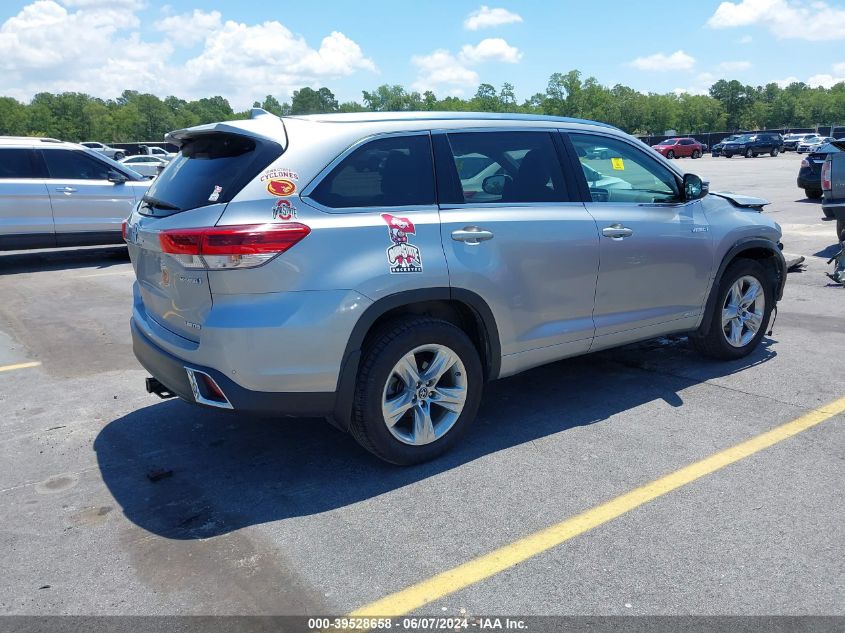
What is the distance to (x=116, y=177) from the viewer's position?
1173 centimetres

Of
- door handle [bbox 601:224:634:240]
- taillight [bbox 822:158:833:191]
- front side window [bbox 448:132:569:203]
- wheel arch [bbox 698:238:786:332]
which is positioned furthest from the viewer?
taillight [bbox 822:158:833:191]

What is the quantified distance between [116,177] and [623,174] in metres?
9.40

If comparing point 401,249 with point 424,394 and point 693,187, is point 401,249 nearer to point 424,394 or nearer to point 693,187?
point 424,394

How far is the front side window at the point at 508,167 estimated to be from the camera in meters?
4.15

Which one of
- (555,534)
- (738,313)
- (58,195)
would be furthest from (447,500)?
(58,195)

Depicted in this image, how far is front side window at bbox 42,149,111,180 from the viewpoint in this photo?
36.7 feet

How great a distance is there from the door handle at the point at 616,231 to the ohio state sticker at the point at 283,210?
2.12m

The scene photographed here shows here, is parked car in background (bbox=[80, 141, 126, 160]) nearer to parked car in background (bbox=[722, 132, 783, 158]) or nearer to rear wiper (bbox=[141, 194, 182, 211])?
rear wiper (bbox=[141, 194, 182, 211])

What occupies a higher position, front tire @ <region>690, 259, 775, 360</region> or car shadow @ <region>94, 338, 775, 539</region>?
front tire @ <region>690, 259, 775, 360</region>

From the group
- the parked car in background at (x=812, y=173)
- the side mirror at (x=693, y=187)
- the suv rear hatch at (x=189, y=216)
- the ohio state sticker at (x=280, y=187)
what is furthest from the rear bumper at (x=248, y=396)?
the parked car in background at (x=812, y=173)

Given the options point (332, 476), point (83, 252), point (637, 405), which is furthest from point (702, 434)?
point (83, 252)

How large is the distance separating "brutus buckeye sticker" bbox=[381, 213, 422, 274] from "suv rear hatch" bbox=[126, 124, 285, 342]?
68 centimetres

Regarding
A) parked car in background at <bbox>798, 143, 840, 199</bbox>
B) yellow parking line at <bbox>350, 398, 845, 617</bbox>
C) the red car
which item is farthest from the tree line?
yellow parking line at <bbox>350, 398, 845, 617</bbox>

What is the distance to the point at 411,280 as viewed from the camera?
372cm
